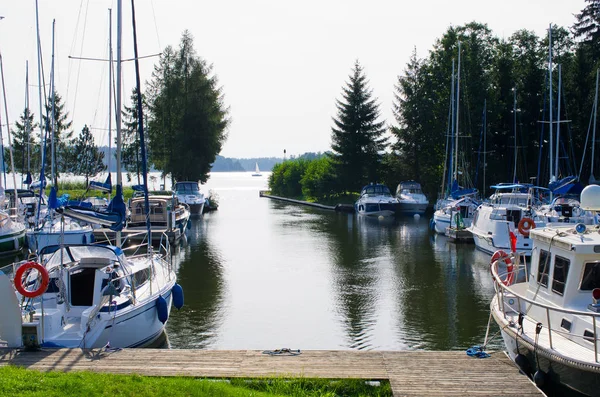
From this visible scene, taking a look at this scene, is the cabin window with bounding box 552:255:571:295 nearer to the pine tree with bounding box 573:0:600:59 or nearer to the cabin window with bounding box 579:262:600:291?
the cabin window with bounding box 579:262:600:291

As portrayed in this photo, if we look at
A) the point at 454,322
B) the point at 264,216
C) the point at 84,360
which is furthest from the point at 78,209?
the point at 264,216

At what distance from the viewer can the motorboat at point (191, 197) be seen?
181 feet

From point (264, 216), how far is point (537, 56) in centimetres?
3062

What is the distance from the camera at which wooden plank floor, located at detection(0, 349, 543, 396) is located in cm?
1028

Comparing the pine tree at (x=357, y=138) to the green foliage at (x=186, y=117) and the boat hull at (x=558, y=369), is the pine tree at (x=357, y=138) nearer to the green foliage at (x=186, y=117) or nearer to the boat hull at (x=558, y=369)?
the green foliage at (x=186, y=117)

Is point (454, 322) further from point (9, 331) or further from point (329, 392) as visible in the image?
point (9, 331)

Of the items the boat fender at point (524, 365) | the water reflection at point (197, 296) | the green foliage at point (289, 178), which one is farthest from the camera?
the green foliage at point (289, 178)

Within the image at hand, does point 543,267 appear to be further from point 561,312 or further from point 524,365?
point 524,365

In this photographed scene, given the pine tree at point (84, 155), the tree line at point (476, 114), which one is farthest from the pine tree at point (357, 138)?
the pine tree at point (84, 155)

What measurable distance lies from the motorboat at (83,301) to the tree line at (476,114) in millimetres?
36419

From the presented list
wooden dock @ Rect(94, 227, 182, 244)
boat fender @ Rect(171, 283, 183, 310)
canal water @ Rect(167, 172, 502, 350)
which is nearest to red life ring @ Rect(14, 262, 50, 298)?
canal water @ Rect(167, 172, 502, 350)

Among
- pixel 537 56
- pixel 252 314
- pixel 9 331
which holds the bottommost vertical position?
pixel 252 314

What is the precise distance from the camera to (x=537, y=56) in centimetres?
5903

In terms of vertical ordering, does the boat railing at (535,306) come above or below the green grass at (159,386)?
above
